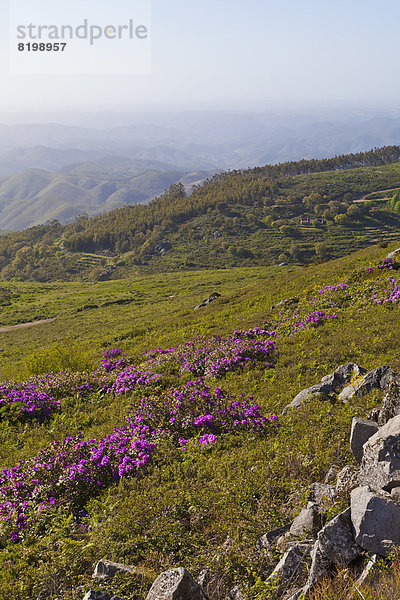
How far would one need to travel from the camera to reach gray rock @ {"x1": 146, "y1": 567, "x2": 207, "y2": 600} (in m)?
5.19

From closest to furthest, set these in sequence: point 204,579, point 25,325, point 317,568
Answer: point 317,568 < point 204,579 < point 25,325

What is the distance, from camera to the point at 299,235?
162 metres

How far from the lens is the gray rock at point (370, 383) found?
418 inches

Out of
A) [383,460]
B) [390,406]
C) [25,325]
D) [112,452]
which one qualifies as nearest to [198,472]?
[112,452]

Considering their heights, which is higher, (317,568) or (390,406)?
(390,406)

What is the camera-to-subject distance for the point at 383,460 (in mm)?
6129

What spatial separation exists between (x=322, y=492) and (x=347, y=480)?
1.80 ft

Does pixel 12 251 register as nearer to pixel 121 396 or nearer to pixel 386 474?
pixel 121 396

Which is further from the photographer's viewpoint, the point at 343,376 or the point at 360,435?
the point at 343,376

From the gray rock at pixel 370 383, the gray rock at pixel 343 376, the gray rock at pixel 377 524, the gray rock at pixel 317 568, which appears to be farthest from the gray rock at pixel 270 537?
the gray rock at pixel 343 376

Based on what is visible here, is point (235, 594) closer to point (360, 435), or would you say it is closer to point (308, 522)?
point (308, 522)

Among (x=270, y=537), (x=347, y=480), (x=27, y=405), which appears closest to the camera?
(x=270, y=537)

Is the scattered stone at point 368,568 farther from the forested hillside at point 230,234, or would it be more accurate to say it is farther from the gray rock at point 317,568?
the forested hillside at point 230,234

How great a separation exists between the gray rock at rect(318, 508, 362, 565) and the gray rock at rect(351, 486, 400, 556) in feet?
0.40
